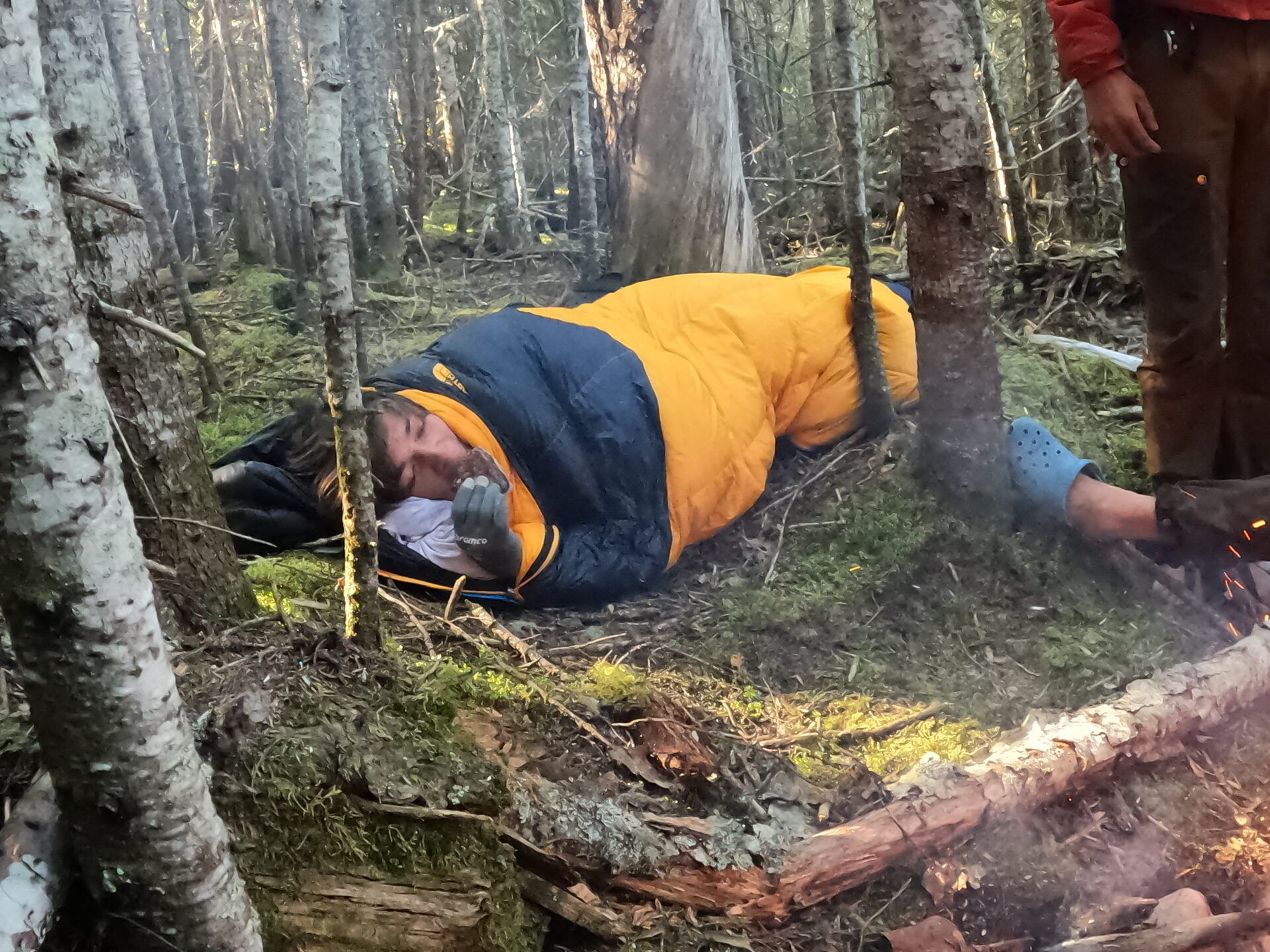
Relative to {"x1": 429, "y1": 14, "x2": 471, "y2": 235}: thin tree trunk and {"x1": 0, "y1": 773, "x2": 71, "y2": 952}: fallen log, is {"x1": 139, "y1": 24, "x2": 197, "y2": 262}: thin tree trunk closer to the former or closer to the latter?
{"x1": 429, "y1": 14, "x2": 471, "y2": 235}: thin tree trunk

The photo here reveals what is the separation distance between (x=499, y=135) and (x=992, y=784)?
25.8ft

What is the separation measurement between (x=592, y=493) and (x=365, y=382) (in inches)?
36.4

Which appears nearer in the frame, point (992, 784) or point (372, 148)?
point (992, 784)

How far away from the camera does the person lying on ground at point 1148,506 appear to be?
240cm

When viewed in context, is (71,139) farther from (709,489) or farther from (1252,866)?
(1252,866)

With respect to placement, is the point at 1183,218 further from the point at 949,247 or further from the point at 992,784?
the point at 992,784

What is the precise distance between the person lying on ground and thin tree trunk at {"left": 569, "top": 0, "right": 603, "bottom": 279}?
14.0 ft

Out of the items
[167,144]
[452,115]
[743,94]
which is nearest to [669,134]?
[743,94]

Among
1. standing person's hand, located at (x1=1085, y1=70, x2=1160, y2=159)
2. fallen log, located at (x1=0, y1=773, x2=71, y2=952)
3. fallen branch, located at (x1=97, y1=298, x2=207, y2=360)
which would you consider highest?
standing person's hand, located at (x1=1085, y1=70, x2=1160, y2=159)

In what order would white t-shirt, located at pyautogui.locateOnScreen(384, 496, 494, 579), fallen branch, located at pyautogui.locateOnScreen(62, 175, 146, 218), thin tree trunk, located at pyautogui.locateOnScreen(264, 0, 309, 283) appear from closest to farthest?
1. fallen branch, located at pyautogui.locateOnScreen(62, 175, 146, 218)
2. white t-shirt, located at pyautogui.locateOnScreen(384, 496, 494, 579)
3. thin tree trunk, located at pyautogui.locateOnScreen(264, 0, 309, 283)

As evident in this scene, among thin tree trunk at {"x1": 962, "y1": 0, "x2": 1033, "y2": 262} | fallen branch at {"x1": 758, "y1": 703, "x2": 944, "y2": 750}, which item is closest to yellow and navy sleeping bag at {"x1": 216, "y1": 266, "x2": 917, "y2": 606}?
fallen branch at {"x1": 758, "y1": 703, "x2": 944, "y2": 750}

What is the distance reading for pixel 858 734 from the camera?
231cm

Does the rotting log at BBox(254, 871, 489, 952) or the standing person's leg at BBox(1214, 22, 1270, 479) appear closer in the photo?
the rotting log at BBox(254, 871, 489, 952)

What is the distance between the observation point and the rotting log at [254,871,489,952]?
1484mm
